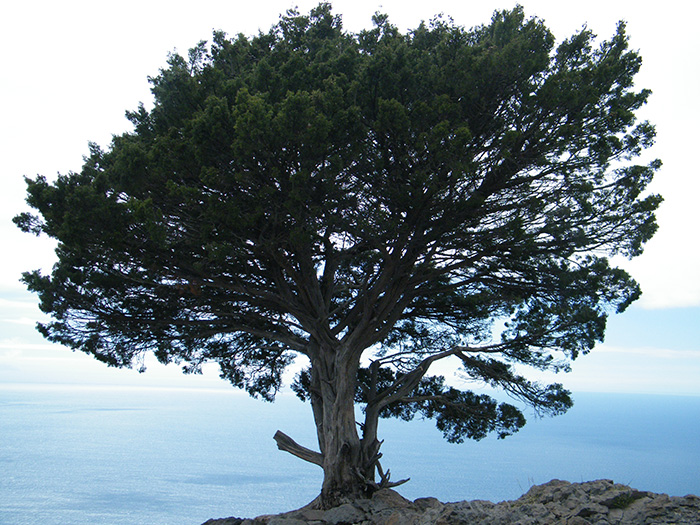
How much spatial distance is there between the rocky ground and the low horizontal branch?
1016 mm

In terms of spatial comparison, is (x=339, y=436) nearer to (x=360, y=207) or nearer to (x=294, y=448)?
(x=294, y=448)

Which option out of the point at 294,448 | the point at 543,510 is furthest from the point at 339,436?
the point at 543,510

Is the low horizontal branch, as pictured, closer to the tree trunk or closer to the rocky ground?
the tree trunk

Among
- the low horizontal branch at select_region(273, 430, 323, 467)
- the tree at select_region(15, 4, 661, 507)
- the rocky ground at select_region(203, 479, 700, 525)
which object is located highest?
the tree at select_region(15, 4, 661, 507)

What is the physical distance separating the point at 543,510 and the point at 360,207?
4.43 metres

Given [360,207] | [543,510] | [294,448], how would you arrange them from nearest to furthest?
[543,510] → [360,207] → [294,448]

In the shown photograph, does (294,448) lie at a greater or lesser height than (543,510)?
greater

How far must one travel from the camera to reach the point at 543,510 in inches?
243

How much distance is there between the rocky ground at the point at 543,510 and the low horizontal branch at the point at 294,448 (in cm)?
102

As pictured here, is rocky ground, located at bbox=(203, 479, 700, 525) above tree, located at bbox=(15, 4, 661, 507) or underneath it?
underneath

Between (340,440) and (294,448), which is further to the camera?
(294,448)

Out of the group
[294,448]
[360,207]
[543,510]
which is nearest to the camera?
[543,510]

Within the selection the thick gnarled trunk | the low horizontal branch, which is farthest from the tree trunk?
the low horizontal branch

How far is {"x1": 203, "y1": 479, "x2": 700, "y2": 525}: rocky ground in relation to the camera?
5633 millimetres
